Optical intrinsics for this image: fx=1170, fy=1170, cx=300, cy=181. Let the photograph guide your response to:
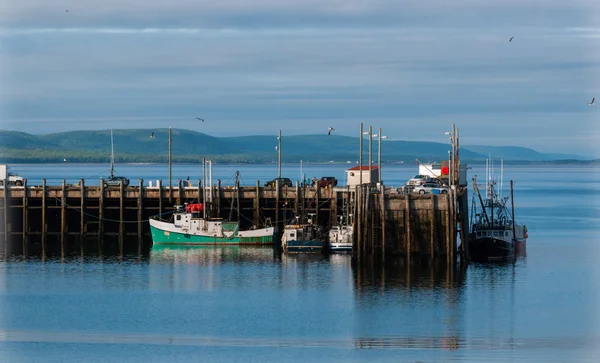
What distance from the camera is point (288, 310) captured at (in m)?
54.3

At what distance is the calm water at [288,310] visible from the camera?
44812mm

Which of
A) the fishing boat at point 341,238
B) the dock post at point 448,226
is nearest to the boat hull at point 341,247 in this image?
the fishing boat at point 341,238

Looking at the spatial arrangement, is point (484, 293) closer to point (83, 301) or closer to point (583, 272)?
point (583, 272)

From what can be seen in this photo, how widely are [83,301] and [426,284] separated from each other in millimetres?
17613

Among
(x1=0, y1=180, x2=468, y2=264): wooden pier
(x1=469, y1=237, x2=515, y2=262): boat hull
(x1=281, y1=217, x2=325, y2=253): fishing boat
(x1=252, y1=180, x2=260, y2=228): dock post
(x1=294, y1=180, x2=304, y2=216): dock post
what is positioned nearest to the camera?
(x1=469, y1=237, x2=515, y2=262): boat hull

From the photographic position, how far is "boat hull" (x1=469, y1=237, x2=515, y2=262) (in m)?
71.8

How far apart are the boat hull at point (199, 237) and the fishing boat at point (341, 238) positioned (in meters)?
5.02

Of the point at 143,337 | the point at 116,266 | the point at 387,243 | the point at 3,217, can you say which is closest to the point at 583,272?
the point at 387,243

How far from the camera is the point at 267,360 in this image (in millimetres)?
43000

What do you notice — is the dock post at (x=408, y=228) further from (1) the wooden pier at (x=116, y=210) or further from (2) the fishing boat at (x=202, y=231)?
(2) the fishing boat at (x=202, y=231)

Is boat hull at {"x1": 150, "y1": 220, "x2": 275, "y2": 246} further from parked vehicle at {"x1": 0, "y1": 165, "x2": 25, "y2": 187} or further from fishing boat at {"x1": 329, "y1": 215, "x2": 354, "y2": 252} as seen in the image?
parked vehicle at {"x1": 0, "y1": 165, "x2": 25, "y2": 187}

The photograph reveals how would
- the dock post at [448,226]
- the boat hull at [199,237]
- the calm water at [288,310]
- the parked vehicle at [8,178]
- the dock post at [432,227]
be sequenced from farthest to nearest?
Answer: the parked vehicle at [8,178] < the boat hull at [199,237] < the dock post at [432,227] < the dock post at [448,226] < the calm water at [288,310]

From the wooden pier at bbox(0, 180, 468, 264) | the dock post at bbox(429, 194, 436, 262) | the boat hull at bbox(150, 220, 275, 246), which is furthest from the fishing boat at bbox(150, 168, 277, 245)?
the dock post at bbox(429, 194, 436, 262)

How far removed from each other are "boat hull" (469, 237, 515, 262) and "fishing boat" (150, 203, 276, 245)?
44.8 ft
